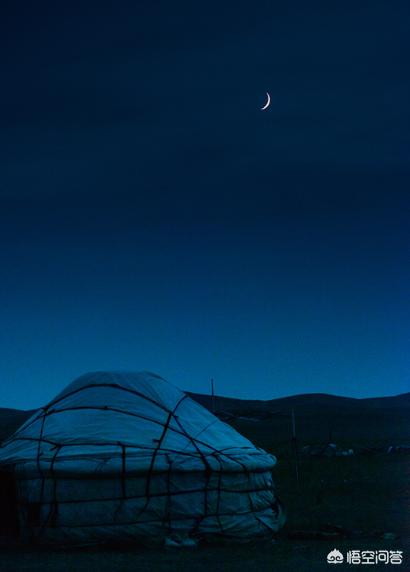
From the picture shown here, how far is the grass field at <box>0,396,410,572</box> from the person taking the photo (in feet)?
34.4

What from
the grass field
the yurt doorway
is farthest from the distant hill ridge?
the yurt doorway

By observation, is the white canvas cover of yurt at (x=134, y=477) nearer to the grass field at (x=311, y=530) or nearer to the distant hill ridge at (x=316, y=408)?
the grass field at (x=311, y=530)

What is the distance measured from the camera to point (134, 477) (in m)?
12.0

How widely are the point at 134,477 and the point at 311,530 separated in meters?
3.03

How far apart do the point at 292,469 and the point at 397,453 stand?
6.28 metres

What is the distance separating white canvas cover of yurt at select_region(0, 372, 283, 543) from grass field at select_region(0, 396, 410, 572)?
0.44 metres

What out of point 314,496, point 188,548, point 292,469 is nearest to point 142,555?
point 188,548

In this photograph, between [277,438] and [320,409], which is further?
[320,409]

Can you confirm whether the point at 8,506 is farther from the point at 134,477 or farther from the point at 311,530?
the point at 311,530

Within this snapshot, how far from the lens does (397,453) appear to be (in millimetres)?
29094

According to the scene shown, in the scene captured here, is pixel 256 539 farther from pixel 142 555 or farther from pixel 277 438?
pixel 277 438

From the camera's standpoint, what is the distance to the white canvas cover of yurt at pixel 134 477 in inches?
472

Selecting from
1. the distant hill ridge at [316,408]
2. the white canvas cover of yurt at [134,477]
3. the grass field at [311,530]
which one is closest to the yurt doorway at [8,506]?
the white canvas cover of yurt at [134,477]

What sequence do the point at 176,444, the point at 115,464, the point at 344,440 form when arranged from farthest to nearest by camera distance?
the point at 344,440
the point at 176,444
the point at 115,464
